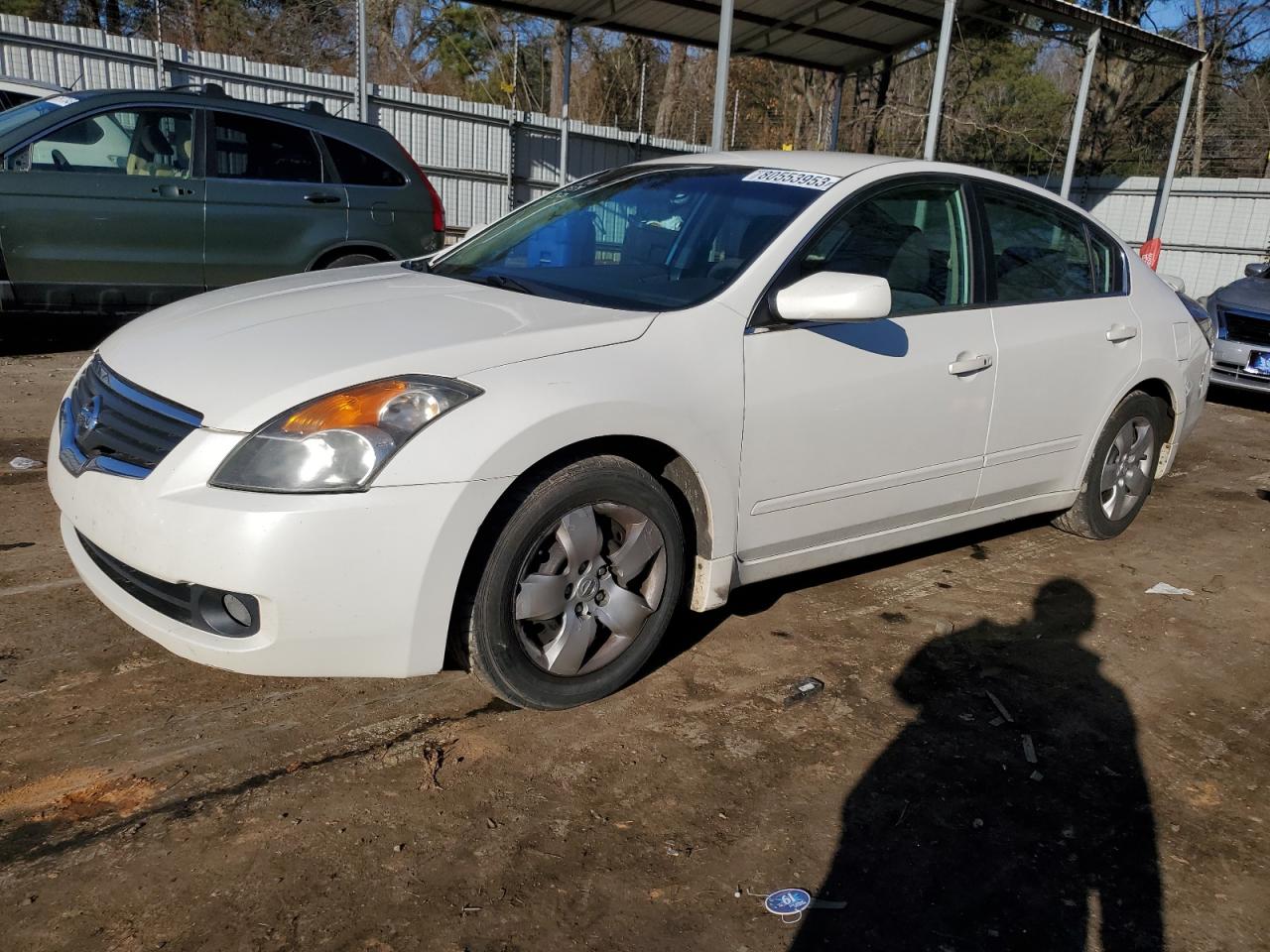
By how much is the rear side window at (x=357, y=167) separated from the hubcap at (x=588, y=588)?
551 cm

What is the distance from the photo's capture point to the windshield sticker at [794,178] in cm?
353

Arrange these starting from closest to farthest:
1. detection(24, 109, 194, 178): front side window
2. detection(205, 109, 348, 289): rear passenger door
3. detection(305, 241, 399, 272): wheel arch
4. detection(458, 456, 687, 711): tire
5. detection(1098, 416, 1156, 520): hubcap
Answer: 1. detection(458, 456, 687, 711): tire
2. detection(1098, 416, 1156, 520): hubcap
3. detection(24, 109, 194, 178): front side window
4. detection(205, 109, 348, 289): rear passenger door
5. detection(305, 241, 399, 272): wheel arch

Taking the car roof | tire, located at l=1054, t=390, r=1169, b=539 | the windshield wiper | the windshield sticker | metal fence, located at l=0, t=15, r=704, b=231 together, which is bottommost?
tire, located at l=1054, t=390, r=1169, b=539

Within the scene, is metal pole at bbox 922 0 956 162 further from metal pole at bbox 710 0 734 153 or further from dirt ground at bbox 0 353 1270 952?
dirt ground at bbox 0 353 1270 952

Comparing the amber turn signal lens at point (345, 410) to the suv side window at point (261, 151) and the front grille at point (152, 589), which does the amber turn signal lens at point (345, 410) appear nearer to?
the front grille at point (152, 589)

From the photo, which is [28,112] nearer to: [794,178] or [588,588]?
[794,178]

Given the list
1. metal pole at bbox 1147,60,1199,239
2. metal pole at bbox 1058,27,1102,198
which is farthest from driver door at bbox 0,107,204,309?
metal pole at bbox 1147,60,1199,239

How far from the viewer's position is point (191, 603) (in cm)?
256

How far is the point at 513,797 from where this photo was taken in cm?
261

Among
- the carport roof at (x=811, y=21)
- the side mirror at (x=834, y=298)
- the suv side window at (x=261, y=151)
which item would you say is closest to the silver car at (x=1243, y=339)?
the carport roof at (x=811, y=21)

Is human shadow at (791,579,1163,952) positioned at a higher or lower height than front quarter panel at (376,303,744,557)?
lower

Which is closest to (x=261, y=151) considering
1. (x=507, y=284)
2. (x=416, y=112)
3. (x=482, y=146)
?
(x=507, y=284)

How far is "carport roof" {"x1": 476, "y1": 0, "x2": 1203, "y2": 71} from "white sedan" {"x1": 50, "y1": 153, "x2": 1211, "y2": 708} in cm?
871

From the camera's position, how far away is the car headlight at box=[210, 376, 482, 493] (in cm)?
247
